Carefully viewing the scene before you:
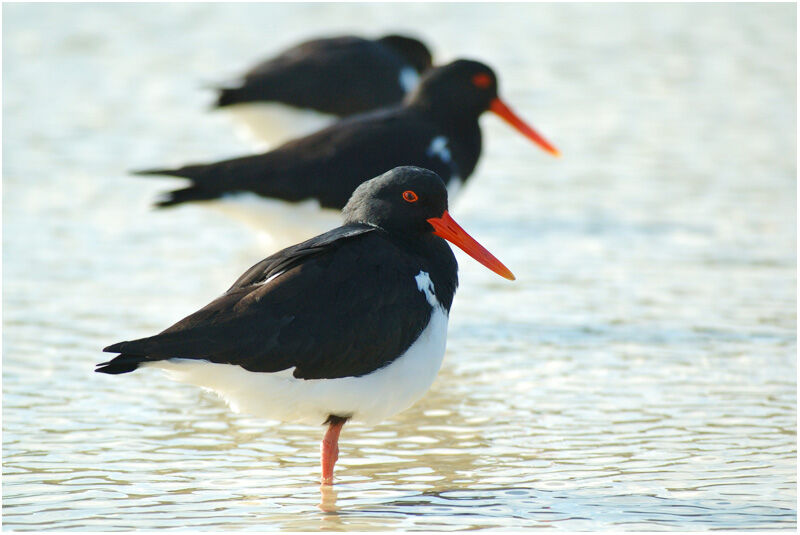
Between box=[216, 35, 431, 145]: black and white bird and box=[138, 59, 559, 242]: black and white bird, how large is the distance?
1.91m

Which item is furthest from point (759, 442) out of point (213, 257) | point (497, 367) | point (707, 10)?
point (707, 10)

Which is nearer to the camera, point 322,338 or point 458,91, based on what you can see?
point 322,338

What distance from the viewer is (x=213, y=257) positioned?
901 cm

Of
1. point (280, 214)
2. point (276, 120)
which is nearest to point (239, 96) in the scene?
point (276, 120)

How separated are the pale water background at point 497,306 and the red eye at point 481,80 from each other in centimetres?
120

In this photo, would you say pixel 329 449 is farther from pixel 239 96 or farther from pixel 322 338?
pixel 239 96

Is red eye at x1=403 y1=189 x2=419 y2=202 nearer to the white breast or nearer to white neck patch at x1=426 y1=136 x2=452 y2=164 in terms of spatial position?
the white breast

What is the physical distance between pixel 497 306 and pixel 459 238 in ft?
7.95

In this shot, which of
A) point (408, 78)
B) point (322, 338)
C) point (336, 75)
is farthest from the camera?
point (408, 78)

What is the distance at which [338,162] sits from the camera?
7777mm

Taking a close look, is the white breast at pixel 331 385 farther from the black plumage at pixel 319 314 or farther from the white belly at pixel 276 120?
the white belly at pixel 276 120

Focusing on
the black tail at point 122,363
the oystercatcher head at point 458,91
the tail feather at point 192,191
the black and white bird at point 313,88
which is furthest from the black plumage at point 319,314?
the black and white bird at point 313,88

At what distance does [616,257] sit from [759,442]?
11.3 ft

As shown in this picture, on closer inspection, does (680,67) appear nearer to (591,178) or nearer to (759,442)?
(591,178)
